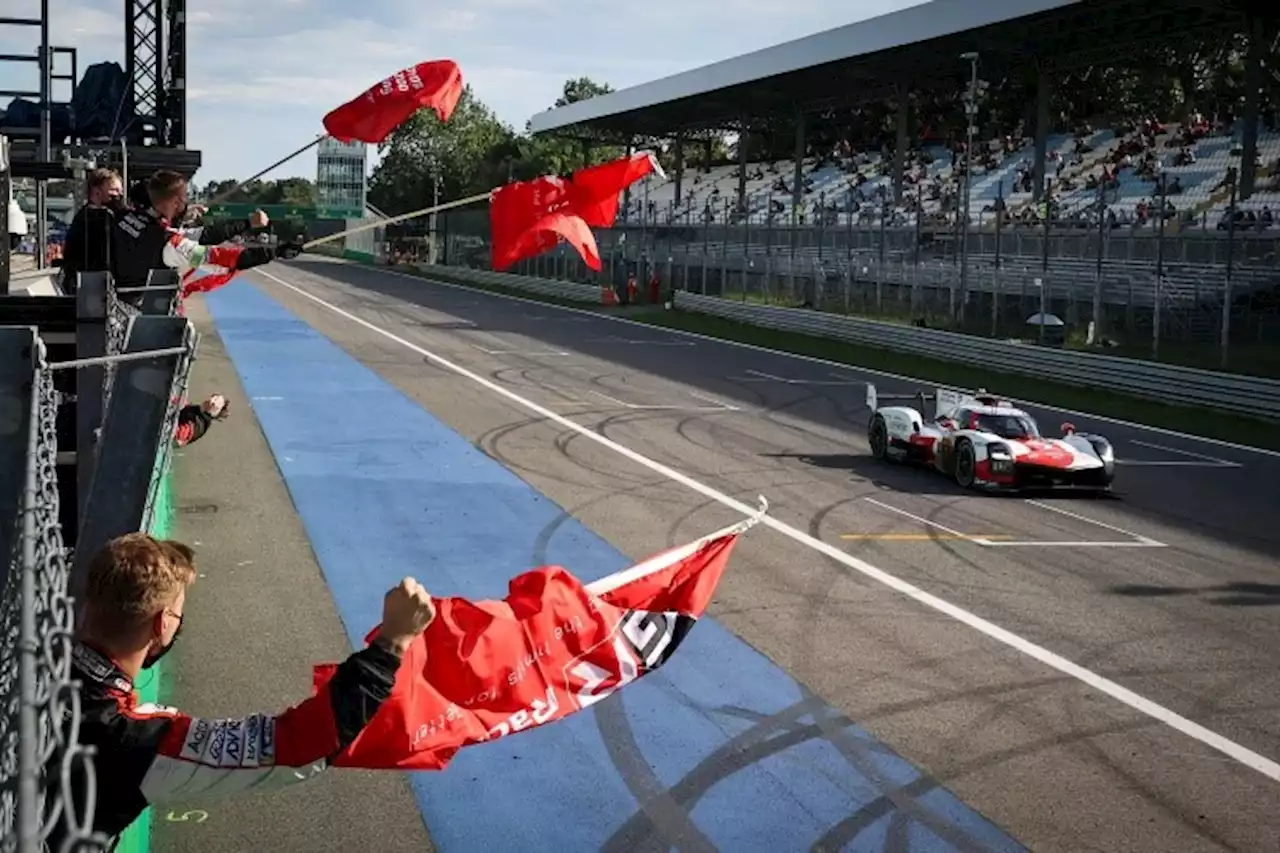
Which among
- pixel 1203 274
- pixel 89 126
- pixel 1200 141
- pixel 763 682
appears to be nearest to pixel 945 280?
pixel 1203 274

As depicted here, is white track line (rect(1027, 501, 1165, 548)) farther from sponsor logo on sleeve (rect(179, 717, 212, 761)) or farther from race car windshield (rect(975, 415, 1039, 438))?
sponsor logo on sleeve (rect(179, 717, 212, 761))

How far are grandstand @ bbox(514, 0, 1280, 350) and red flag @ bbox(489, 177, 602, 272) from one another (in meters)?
19.8

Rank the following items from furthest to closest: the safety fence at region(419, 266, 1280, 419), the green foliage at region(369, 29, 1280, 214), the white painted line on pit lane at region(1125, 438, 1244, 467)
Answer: the green foliage at region(369, 29, 1280, 214)
the safety fence at region(419, 266, 1280, 419)
the white painted line on pit lane at region(1125, 438, 1244, 467)

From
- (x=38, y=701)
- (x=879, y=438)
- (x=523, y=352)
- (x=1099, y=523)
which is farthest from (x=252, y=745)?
(x=523, y=352)

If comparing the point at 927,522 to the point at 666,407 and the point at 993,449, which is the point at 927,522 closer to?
the point at 993,449

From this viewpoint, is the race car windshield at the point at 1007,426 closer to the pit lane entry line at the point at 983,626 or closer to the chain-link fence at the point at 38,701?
the pit lane entry line at the point at 983,626

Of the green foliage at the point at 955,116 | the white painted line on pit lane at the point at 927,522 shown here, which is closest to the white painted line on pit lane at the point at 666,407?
the white painted line on pit lane at the point at 927,522

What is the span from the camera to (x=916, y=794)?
7.60 m

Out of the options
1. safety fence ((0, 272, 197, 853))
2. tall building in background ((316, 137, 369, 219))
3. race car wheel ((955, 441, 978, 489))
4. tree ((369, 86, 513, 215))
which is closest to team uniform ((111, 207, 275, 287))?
safety fence ((0, 272, 197, 853))

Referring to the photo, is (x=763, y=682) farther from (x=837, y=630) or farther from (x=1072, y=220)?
(x=1072, y=220)

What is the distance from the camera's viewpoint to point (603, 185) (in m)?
9.88

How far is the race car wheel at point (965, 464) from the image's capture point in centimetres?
1728

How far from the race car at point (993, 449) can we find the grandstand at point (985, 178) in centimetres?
1057

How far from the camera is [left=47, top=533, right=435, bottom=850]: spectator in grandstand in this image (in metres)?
3.24
